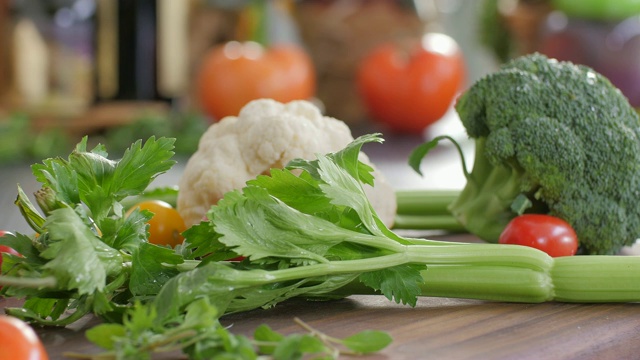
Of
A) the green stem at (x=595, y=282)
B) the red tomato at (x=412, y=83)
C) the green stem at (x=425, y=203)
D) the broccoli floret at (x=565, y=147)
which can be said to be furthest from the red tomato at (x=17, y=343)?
the red tomato at (x=412, y=83)

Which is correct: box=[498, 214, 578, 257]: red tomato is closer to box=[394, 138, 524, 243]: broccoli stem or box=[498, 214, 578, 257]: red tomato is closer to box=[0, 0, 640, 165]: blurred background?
box=[394, 138, 524, 243]: broccoli stem

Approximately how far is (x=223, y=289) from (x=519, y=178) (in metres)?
0.71

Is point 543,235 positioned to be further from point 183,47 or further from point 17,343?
point 183,47

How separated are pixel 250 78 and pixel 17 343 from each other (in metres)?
2.72

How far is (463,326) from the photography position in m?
1.23

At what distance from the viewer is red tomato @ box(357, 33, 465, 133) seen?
368cm

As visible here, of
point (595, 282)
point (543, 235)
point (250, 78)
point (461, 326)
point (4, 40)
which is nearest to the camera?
point (461, 326)

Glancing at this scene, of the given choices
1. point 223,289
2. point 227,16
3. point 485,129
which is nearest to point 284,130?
point 485,129

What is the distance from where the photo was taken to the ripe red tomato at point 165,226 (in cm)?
157

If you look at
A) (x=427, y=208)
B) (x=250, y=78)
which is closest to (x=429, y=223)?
(x=427, y=208)

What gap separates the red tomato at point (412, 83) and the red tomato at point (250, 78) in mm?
286

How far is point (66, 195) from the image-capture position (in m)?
1.16

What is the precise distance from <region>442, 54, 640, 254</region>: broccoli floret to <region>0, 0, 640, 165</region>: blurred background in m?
1.68

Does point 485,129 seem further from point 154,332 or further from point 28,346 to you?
point 28,346
